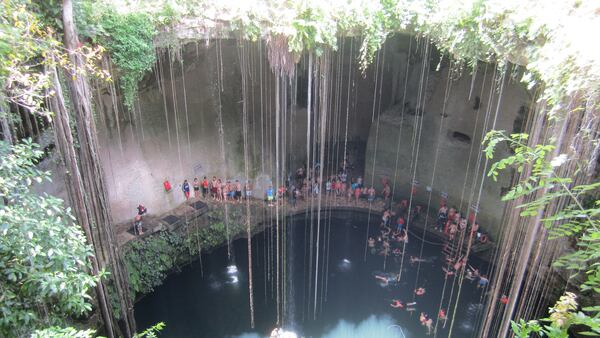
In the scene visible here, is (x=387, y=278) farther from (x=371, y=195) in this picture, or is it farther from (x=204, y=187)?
(x=204, y=187)

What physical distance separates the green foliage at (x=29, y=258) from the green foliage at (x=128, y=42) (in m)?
2.75

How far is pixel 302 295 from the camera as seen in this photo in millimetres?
8094

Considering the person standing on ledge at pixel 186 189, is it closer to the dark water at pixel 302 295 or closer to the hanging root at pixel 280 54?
the dark water at pixel 302 295

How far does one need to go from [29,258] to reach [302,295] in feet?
18.7

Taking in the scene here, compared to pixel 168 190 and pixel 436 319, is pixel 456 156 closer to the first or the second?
pixel 436 319

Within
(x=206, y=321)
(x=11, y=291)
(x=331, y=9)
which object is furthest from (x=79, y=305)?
(x=331, y=9)

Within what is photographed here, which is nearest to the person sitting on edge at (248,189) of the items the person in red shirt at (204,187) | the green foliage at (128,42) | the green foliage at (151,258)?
the person in red shirt at (204,187)

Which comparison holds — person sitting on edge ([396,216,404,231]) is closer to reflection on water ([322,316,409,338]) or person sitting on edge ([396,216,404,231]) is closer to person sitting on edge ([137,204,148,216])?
reflection on water ([322,316,409,338])

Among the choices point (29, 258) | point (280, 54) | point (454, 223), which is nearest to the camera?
point (29, 258)

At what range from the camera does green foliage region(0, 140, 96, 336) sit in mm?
3053

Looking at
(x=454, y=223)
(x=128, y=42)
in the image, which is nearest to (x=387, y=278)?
(x=454, y=223)

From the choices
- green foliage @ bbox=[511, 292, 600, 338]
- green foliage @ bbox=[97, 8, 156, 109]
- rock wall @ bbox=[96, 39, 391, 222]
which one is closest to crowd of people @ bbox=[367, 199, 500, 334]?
rock wall @ bbox=[96, 39, 391, 222]

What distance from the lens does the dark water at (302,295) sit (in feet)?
24.4

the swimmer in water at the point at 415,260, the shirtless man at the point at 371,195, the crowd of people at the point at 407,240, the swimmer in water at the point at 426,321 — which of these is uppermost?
the shirtless man at the point at 371,195
